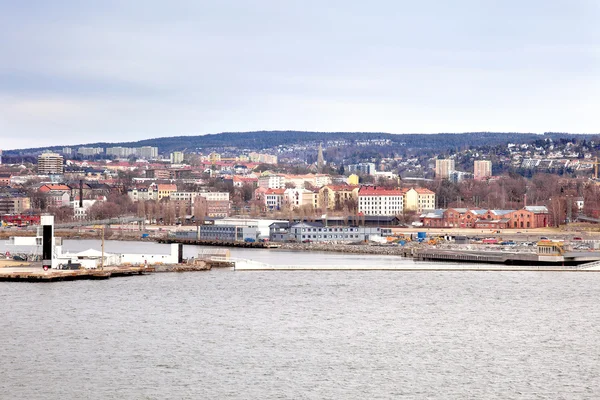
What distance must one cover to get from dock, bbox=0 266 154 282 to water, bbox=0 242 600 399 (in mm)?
722

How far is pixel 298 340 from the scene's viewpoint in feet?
54.6

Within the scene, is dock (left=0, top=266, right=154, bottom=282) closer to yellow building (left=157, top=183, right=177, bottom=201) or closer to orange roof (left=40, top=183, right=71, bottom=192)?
yellow building (left=157, top=183, right=177, bottom=201)

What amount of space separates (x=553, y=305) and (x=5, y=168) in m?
88.8

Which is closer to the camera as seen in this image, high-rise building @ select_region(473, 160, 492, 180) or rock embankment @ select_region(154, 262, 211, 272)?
rock embankment @ select_region(154, 262, 211, 272)

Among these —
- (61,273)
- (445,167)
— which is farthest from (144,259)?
(445,167)

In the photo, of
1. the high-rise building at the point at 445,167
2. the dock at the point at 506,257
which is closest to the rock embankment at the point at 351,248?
the dock at the point at 506,257

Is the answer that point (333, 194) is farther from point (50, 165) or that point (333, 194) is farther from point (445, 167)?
point (445, 167)

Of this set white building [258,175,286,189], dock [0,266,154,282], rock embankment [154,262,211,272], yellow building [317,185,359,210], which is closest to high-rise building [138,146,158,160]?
white building [258,175,286,189]

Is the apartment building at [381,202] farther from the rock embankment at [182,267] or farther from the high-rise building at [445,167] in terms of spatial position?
the high-rise building at [445,167]

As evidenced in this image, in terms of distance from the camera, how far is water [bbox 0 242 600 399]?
1377 centimetres

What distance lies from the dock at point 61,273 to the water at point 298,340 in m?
0.72

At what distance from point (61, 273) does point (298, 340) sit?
9566mm

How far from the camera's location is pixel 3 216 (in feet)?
191

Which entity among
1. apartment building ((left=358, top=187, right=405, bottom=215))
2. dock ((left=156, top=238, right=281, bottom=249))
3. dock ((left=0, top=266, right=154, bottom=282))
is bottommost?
dock ((left=156, top=238, right=281, bottom=249))
